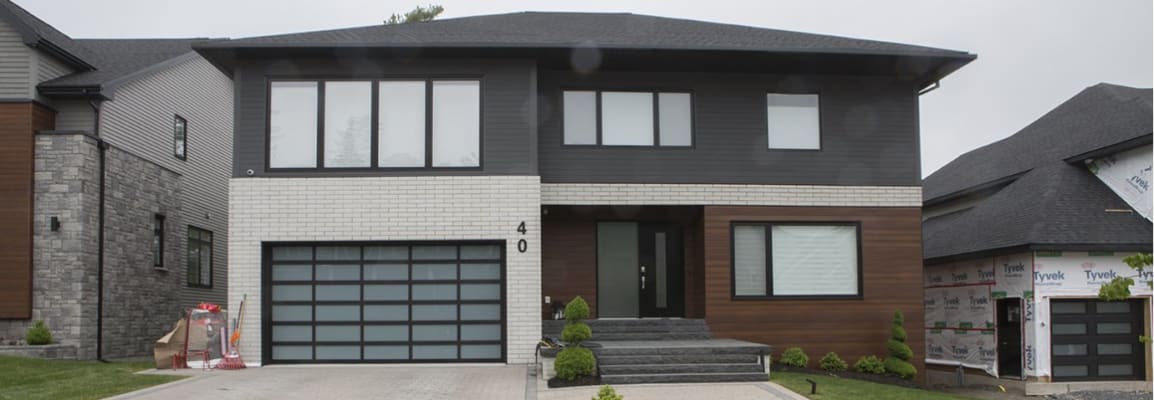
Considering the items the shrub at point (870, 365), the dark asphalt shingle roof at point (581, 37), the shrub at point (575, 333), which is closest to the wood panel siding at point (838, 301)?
the shrub at point (870, 365)

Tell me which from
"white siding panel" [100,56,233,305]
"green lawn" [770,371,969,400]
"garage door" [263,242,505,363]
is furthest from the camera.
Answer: "white siding panel" [100,56,233,305]

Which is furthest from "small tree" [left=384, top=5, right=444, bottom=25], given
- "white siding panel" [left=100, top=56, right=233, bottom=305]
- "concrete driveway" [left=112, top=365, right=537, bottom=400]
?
"concrete driveway" [left=112, top=365, right=537, bottom=400]

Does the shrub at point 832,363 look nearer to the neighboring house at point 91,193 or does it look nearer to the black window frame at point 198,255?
the neighboring house at point 91,193

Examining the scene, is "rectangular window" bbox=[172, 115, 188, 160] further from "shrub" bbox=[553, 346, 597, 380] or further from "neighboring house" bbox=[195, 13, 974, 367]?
"shrub" bbox=[553, 346, 597, 380]

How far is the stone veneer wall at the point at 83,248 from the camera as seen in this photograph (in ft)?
59.4

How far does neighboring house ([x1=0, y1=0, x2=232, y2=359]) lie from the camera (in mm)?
18094

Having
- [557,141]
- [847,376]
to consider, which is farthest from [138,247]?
[847,376]

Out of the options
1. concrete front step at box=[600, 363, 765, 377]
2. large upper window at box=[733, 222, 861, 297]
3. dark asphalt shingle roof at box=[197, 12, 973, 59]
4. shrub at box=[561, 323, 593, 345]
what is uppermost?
dark asphalt shingle roof at box=[197, 12, 973, 59]

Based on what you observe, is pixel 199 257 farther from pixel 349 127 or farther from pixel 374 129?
pixel 374 129

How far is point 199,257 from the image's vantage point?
24203 mm

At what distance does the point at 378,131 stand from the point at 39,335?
6.73m

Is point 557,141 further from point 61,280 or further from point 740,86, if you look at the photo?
point 61,280

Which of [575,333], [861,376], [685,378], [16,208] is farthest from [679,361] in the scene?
[16,208]

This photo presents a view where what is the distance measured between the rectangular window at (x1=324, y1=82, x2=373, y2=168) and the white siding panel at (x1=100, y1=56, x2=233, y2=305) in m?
5.49
